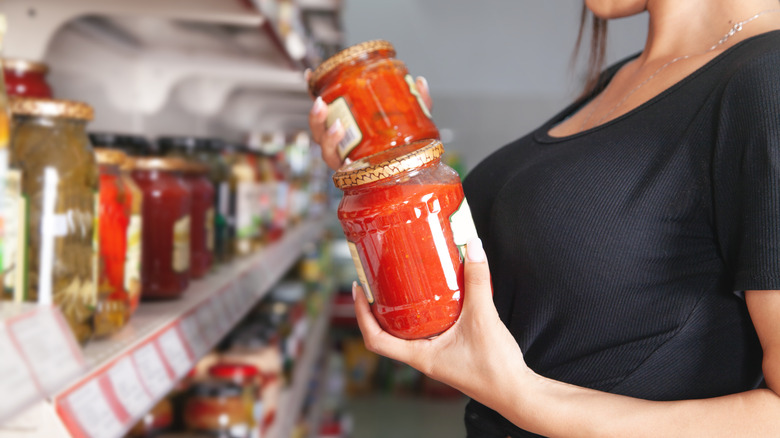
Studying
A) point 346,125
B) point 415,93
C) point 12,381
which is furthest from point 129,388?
point 415,93

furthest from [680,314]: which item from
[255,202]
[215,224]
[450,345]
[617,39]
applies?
[617,39]

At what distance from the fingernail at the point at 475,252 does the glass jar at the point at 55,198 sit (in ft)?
1.30

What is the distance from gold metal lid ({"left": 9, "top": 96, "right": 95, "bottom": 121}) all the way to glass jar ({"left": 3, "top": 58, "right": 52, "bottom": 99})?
206 mm

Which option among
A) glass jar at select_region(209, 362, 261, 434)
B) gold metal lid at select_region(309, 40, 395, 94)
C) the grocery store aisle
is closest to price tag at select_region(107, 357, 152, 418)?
gold metal lid at select_region(309, 40, 395, 94)

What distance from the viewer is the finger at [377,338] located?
76cm

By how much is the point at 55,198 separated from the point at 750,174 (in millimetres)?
662

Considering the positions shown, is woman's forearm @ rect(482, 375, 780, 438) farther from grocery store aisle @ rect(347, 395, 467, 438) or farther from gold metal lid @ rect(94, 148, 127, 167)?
grocery store aisle @ rect(347, 395, 467, 438)

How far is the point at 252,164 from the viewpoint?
6.26ft

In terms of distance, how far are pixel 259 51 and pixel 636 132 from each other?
129 cm

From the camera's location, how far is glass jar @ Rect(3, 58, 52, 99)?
918mm

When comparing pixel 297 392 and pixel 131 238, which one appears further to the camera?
pixel 297 392

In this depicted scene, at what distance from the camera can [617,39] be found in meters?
4.55

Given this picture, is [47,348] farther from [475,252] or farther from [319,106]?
[319,106]

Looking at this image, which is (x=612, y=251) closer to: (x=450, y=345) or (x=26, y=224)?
(x=450, y=345)
